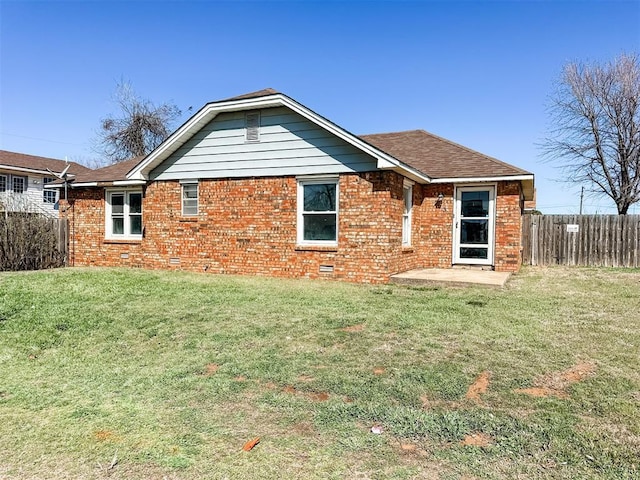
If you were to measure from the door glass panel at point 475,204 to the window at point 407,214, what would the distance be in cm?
156

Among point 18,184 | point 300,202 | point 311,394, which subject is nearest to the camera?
point 311,394

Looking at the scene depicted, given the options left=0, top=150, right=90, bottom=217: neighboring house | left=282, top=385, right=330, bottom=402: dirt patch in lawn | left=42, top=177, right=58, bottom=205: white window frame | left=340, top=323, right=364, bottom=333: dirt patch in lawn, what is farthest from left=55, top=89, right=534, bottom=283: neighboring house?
left=42, top=177, right=58, bottom=205: white window frame

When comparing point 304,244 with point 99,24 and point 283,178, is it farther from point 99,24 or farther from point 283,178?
point 99,24

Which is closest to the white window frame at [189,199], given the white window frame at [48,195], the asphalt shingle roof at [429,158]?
the asphalt shingle roof at [429,158]

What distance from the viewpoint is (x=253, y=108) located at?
1141cm

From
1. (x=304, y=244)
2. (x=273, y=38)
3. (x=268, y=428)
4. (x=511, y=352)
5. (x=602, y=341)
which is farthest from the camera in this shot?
(x=273, y=38)

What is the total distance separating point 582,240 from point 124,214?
51.6ft

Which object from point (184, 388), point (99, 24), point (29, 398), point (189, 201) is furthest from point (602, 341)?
point (99, 24)

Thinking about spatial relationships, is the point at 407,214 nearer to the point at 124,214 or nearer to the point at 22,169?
the point at 124,214

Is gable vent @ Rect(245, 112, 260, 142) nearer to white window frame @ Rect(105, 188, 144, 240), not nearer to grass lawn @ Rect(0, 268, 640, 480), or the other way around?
white window frame @ Rect(105, 188, 144, 240)

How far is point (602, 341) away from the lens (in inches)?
206

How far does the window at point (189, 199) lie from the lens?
41.4 feet

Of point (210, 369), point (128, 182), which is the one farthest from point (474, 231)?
point (128, 182)

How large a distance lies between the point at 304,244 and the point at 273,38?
6.68 m
